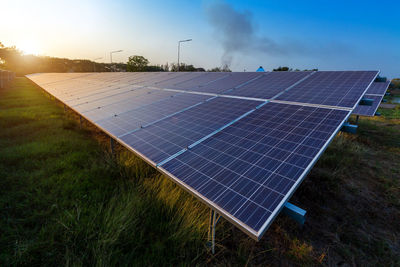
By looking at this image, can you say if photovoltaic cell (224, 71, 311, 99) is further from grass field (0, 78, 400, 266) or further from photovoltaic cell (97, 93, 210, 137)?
grass field (0, 78, 400, 266)

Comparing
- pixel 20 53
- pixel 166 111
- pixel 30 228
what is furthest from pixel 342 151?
pixel 20 53

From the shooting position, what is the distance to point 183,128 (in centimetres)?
468

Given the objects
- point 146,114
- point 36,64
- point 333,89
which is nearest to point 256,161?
point 146,114

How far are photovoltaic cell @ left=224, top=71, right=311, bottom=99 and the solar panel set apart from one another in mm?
412

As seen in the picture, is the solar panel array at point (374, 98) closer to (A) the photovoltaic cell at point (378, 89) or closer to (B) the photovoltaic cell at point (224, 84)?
(A) the photovoltaic cell at point (378, 89)

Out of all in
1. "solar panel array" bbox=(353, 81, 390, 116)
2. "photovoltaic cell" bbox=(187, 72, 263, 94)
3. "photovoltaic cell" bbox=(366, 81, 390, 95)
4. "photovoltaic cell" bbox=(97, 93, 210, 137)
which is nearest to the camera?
"photovoltaic cell" bbox=(97, 93, 210, 137)

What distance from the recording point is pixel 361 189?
5.30 meters

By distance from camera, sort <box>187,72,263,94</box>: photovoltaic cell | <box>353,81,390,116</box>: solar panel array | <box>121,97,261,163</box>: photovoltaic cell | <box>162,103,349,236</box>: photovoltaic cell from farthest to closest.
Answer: <box>353,81,390,116</box>: solar panel array
<box>187,72,263,94</box>: photovoltaic cell
<box>121,97,261,163</box>: photovoltaic cell
<box>162,103,349,236</box>: photovoltaic cell

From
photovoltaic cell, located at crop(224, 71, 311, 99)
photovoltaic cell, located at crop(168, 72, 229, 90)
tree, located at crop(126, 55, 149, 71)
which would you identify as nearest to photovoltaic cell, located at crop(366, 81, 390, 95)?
photovoltaic cell, located at crop(224, 71, 311, 99)

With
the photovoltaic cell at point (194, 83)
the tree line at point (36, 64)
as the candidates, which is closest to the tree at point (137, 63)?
the tree line at point (36, 64)

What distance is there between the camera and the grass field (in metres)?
3.07

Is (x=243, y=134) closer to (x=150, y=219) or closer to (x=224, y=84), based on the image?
(x=150, y=219)

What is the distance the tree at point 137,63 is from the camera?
44.1m

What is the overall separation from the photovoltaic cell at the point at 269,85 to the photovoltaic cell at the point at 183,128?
88cm
